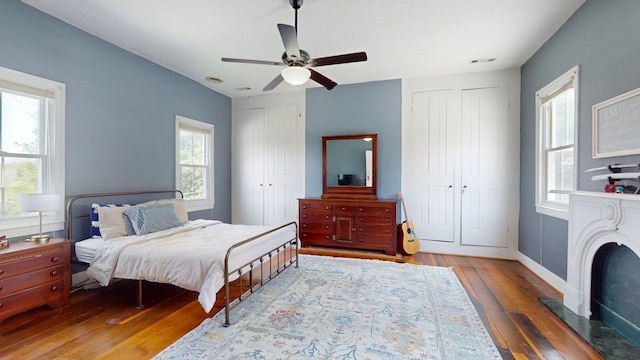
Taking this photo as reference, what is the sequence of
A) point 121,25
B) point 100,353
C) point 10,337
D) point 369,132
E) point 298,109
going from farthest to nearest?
1. point 298,109
2. point 369,132
3. point 121,25
4. point 10,337
5. point 100,353

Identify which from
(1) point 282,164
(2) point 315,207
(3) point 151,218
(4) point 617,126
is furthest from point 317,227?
(4) point 617,126

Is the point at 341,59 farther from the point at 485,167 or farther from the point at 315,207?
the point at 485,167

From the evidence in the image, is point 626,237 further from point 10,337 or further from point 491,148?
point 10,337

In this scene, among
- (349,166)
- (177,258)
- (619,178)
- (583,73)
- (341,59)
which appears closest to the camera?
(619,178)

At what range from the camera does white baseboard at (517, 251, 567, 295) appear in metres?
2.94

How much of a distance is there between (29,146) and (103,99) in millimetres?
908

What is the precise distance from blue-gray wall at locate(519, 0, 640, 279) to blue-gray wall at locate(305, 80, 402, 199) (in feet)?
6.06

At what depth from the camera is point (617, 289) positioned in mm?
2219

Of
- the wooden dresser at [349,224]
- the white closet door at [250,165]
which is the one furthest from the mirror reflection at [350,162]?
the white closet door at [250,165]

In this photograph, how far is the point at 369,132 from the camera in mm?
4848

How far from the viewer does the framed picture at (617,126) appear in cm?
203

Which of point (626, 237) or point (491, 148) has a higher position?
point (491, 148)

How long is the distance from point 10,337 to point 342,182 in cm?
414

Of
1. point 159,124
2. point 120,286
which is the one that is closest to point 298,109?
point 159,124
